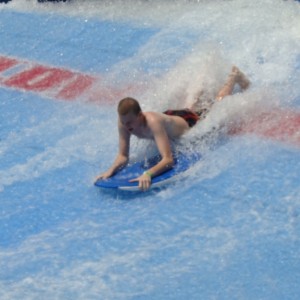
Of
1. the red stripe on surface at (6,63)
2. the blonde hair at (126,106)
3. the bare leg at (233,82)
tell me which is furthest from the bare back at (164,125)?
the red stripe on surface at (6,63)

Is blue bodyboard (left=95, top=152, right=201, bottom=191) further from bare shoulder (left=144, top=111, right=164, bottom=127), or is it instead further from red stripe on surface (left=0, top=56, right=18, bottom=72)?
red stripe on surface (left=0, top=56, right=18, bottom=72)

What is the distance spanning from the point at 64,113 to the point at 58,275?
2.24 metres

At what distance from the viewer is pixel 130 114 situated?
4.78m

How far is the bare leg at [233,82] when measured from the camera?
18.7 ft

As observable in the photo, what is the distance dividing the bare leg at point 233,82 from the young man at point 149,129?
1.43ft

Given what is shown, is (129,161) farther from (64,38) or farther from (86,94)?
(64,38)

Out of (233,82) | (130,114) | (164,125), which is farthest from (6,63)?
(130,114)

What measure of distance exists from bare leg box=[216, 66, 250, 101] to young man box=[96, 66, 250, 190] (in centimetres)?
43

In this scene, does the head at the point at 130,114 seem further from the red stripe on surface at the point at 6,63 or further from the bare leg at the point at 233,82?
the red stripe on surface at the point at 6,63

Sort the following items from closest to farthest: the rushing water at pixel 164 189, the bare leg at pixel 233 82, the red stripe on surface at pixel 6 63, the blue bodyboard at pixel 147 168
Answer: the rushing water at pixel 164 189 → the blue bodyboard at pixel 147 168 → the bare leg at pixel 233 82 → the red stripe on surface at pixel 6 63

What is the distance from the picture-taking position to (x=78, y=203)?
503 centimetres

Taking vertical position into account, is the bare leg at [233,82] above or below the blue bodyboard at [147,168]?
above

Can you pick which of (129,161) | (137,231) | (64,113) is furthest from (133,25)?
(137,231)

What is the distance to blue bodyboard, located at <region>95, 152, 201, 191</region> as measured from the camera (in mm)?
4898
